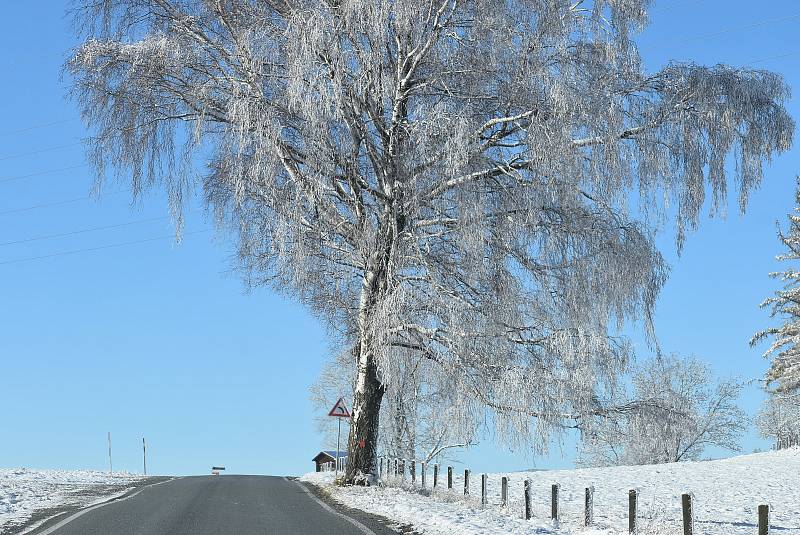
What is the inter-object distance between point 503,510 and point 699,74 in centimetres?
968

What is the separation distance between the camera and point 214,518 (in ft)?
42.7

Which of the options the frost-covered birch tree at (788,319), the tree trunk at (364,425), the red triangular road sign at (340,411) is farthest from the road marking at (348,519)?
the frost-covered birch tree at (788,319)

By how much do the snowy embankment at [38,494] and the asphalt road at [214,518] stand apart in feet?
3.61

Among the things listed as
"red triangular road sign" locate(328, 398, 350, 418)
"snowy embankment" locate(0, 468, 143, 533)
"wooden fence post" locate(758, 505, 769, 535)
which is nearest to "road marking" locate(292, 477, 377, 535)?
"red triangular road sign" locate(328, 398, 350, 418)

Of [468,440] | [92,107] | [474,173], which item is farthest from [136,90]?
[468,440]

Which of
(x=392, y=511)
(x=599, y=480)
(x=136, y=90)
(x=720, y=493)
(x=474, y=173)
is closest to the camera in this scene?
(x=392, y=511)

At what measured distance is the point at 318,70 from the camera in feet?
52.7

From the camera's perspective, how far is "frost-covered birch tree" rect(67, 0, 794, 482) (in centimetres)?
1569

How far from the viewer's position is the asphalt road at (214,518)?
1133cm

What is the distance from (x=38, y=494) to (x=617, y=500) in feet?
50.1

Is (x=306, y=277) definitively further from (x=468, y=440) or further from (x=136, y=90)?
(x=136, y=90)

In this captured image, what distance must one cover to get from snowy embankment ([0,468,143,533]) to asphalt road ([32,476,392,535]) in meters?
1.10

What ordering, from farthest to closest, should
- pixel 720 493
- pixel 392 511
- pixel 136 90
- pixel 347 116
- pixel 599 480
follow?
pixel 599 480 < pixel 720 493 < pixel 136 90 < pixel 347 116 < pixel 392 511

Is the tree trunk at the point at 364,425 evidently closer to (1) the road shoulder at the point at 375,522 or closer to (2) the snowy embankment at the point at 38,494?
(1) the road shoulder at the point at 375,522
